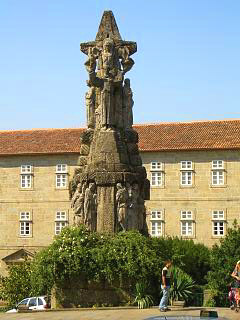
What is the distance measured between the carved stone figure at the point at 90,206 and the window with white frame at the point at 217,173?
31.5 meters

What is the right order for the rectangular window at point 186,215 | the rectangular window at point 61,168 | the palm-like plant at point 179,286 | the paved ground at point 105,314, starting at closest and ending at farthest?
the paved ground at point 105,314 < the palm-like plant at point 179,286 < the rectangular window at point 186,215 < the rectangular window at point 61,168

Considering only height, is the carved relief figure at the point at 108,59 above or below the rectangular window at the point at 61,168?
above

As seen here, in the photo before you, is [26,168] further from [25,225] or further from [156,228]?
[156,228]

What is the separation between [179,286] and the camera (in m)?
21.1

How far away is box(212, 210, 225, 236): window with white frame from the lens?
52.2m

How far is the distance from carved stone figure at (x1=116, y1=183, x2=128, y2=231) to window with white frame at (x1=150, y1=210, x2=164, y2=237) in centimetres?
3206

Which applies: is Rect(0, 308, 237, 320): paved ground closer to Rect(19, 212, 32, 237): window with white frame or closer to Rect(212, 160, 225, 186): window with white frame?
Rect(212, 160, 225, 186): window with white frame

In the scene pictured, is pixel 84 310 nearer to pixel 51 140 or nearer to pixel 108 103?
pixel 108 103

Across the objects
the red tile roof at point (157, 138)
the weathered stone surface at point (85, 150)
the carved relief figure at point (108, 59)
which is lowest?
the weathered stone surface at point (85, 150)

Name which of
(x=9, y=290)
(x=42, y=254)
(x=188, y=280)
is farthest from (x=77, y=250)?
(x=9, y=290)

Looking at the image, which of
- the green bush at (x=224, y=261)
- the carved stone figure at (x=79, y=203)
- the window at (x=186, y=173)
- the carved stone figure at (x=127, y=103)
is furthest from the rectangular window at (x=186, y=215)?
the carved stone figure at (x=79, y=203)

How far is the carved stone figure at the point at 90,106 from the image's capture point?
74.8 ft

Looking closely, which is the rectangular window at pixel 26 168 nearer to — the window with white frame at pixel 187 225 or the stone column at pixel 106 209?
the window with white frame at pixel 187 225

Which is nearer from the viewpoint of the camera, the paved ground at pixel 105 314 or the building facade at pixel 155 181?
the paved ground at pixel 105 314
